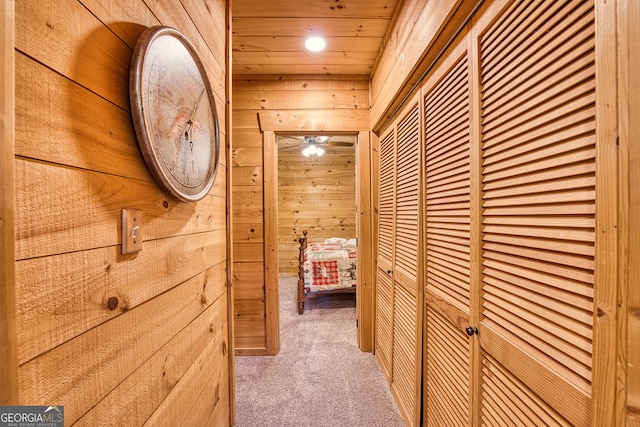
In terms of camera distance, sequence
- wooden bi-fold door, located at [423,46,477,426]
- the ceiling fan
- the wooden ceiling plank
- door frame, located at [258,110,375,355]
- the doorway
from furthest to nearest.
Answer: the doorway → the ceiling fan → door frame, located at [258,110,375,355] → the wooden ceiling plank → wooden bi-fold door, located at [423,46,477,426]

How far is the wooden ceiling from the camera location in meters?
1.58

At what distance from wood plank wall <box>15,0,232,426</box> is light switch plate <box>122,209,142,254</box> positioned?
0.02 meters

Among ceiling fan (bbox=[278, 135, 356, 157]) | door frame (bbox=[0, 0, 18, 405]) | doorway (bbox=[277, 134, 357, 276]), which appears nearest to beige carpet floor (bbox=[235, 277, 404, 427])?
door frame (bbox=[0, 0, 18, 405])

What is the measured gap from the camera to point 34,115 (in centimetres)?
46

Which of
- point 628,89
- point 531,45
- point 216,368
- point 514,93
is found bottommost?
point 216,368

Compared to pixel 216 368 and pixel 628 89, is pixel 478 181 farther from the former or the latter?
pixel 216 368

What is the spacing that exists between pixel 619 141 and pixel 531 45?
15.7 inches

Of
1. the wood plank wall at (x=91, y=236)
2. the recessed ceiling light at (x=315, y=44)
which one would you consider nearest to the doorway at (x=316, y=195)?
the recessed ceiling light at (x=315, y=44)

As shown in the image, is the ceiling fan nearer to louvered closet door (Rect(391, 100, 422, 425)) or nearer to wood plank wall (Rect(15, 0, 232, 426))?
louvered closet door (Rect(391, 100, 422, 425))

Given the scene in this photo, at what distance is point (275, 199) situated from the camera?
2318 millimetres

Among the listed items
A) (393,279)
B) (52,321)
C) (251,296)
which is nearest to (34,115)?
(52,321)

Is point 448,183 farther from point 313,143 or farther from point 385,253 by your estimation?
point 313,143

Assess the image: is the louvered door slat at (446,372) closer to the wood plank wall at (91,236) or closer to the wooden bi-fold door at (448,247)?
the wooden bi-fold door at (448,247)

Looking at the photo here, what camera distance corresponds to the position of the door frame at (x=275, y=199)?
7.54ft
